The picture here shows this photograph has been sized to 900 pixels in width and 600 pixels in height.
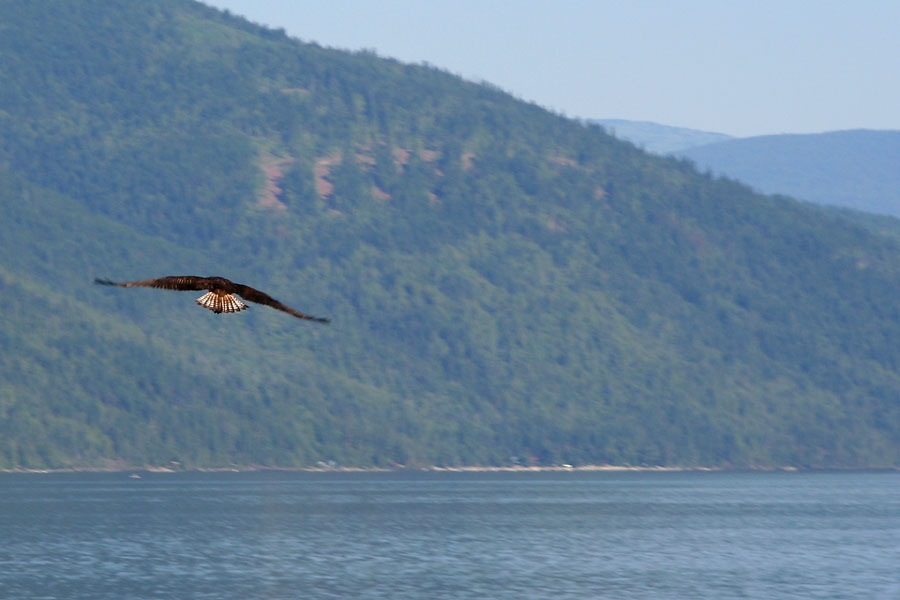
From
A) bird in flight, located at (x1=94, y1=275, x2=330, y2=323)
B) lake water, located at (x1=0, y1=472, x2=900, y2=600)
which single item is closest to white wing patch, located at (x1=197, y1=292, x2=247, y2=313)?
bird in flight, located at (x1=94, y1=275, x2=330, y2=323)

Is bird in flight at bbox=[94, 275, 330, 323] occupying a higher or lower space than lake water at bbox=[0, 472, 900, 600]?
higher

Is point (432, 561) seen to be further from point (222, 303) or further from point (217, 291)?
point (222, 303)

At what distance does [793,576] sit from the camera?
14100 centimetres

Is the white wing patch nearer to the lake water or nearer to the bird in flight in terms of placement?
the bird in flight

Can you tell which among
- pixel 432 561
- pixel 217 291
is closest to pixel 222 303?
pixel 217 291

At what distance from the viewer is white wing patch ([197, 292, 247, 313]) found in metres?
37.3

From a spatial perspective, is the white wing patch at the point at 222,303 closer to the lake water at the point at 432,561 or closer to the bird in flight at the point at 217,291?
the bird in flight at the point at 217,291

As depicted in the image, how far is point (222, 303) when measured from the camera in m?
37.5

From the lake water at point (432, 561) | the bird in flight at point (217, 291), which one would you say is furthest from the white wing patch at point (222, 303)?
the lake water at point (432, 561)

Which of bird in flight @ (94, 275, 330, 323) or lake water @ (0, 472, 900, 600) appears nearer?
bird in flight @ (94, 275, 330, 323)

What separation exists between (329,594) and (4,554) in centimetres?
4309

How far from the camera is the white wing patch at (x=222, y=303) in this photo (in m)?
37.3

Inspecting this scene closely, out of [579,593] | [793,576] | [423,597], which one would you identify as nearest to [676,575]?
[793,576]

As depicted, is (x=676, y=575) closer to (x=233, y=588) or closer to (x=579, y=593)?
(x=579, y=593)
